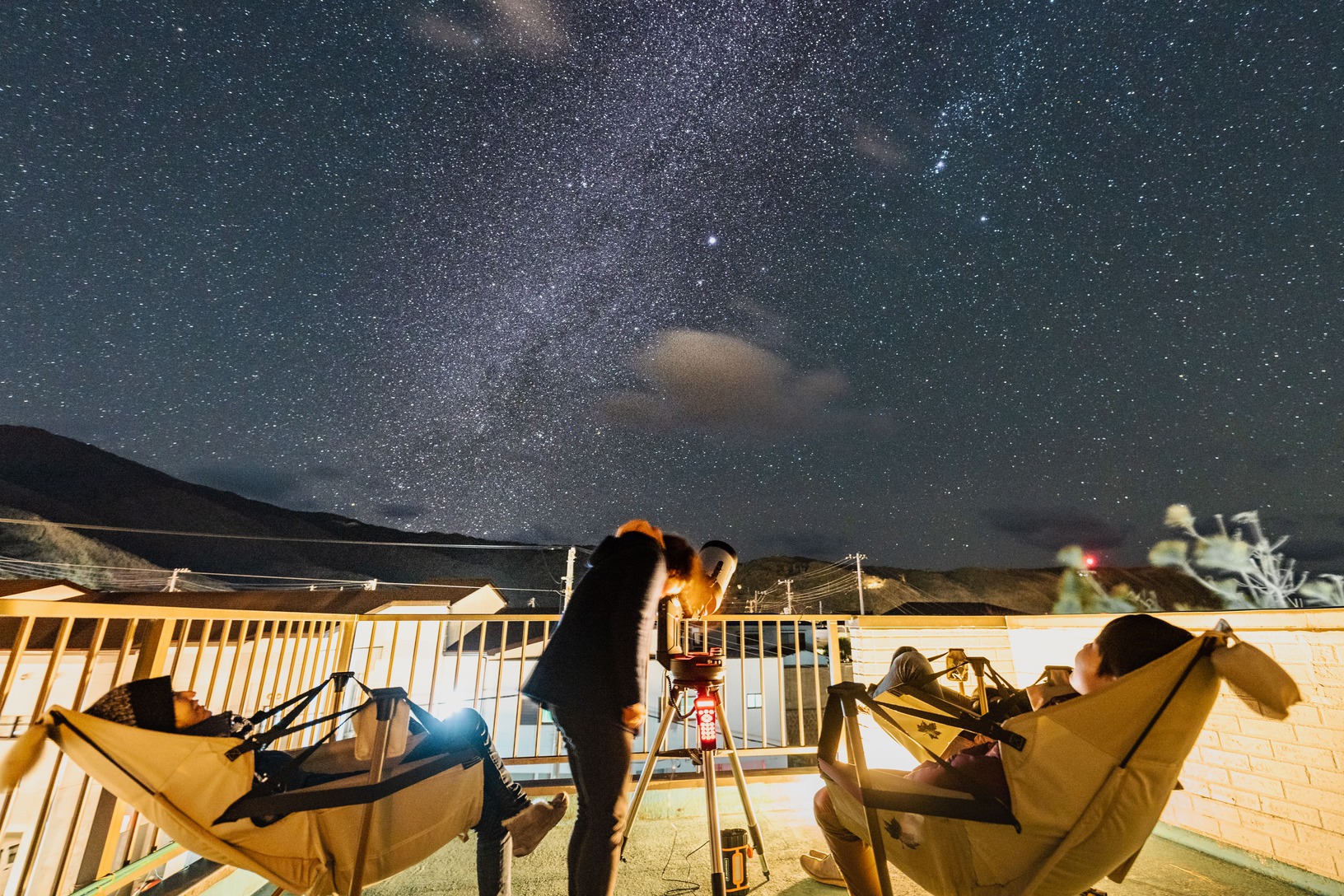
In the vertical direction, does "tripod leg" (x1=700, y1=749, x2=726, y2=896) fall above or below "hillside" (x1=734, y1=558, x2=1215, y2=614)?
below

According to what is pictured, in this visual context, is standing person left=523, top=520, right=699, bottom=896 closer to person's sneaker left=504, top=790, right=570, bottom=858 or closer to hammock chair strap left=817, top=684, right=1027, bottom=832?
person's sneaker left=504, top=790, right=570, bottom=858

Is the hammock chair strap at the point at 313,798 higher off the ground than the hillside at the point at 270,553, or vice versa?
the hillside at the point at 270,553

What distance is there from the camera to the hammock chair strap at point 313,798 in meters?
1.52

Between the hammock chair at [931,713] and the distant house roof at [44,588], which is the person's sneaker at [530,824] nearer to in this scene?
the hammock chair at [931,713]

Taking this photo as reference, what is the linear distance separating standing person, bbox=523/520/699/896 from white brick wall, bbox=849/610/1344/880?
288 centimetres

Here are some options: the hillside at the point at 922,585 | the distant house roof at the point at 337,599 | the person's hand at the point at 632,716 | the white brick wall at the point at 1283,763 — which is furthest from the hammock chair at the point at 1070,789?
the hillside at the point at 922,585

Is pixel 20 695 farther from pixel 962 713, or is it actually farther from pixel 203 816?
pixel 962 713

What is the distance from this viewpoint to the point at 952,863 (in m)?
1.55

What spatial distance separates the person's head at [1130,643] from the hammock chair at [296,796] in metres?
1.90

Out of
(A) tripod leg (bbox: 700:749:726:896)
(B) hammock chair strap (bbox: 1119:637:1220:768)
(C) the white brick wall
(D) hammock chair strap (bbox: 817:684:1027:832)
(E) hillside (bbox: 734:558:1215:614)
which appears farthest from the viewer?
(E) hillside (bbox: 734:558:1215:614)

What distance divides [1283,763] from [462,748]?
401 centimetres

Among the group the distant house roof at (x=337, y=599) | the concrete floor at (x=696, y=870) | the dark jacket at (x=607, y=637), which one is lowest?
the concrete floor at (x=696, y=870)

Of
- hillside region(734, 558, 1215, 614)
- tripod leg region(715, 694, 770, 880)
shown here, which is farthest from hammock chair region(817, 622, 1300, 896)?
hillside region(734, 558, 1215, 614)

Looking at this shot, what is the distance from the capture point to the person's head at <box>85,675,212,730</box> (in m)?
A: 1.50
